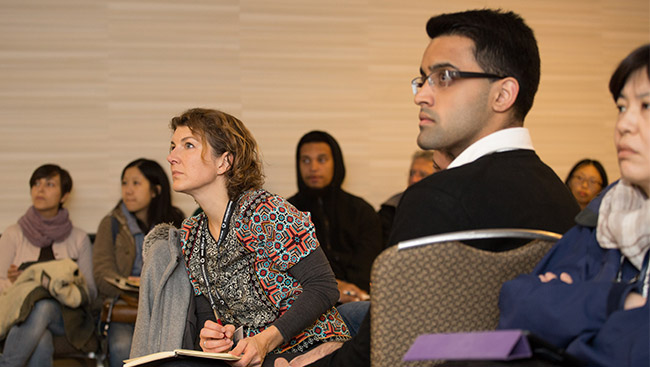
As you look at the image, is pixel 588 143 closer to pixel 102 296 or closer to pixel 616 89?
pixel 102 296

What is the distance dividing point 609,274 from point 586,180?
13.4ft

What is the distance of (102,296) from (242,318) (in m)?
2.54

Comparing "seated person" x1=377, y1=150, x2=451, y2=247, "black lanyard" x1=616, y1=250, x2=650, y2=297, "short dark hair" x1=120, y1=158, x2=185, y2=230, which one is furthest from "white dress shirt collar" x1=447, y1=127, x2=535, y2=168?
"short dark hair" x1=120, y1=158, x2=185, y2=230

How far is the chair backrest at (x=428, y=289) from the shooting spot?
1343mm

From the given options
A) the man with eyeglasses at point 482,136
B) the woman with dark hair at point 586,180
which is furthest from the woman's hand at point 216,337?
the woman with dark hair at point 586,180

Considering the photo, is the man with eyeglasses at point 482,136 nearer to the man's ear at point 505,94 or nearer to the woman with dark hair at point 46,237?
the man's ear at point 505,94

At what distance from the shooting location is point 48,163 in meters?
5.04

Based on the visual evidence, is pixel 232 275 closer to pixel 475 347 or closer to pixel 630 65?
pixel 475 347

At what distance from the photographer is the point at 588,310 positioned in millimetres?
1208

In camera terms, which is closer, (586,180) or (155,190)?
(155,190)

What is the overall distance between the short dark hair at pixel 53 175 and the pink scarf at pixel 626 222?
409 cm

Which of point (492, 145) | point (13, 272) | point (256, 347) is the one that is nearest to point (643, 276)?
point (492, 145)

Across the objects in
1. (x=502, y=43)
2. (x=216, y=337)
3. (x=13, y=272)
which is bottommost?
(x=13, y=272)

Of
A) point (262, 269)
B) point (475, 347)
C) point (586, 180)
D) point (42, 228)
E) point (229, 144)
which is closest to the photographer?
point (475, 347)
